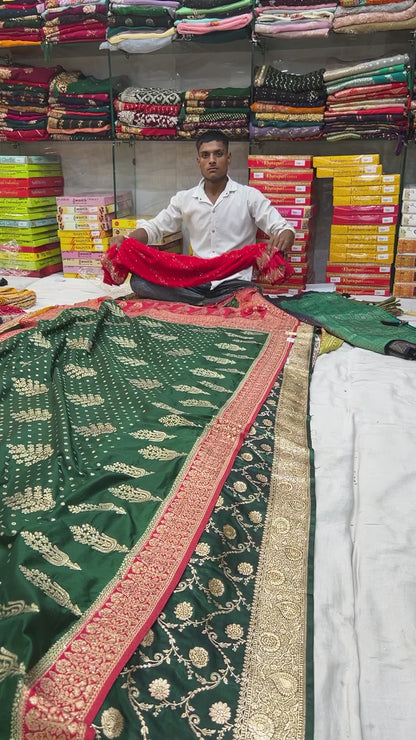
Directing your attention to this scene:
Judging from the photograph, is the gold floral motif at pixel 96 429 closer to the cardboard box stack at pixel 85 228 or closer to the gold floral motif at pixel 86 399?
the gold floral motif at pixel 86 399

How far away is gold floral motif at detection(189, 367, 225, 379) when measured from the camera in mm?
1937

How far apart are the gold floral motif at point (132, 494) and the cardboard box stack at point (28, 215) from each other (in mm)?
3041

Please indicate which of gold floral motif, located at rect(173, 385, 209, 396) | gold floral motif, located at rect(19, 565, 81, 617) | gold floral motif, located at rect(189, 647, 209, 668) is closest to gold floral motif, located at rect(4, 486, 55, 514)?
gold floral motif, located at rect(19, 565, 81, 617)

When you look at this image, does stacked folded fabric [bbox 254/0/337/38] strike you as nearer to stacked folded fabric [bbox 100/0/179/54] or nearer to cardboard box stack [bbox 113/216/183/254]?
stacked folded fabric [bbox 100/0/179/54]

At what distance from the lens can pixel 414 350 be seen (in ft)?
7.18

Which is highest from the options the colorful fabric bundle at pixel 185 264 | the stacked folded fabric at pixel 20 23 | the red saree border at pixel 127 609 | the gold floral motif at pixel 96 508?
the stacked folded fabric at pixel 20 23

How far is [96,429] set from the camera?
4.91 feet

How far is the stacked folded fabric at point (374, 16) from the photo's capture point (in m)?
2.99

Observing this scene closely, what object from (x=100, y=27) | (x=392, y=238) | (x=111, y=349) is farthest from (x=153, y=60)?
(x=111, y=349)

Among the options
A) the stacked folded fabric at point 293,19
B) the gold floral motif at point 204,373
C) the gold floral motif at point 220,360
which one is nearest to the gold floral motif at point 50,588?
the gold floral motif at point 204,373

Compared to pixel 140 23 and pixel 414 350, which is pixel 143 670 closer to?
pixel 414 350

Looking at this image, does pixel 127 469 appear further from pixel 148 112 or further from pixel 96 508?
pixel 148 112

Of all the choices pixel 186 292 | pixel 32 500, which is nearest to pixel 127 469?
pixel 32 500

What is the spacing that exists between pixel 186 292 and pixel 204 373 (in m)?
1.14
